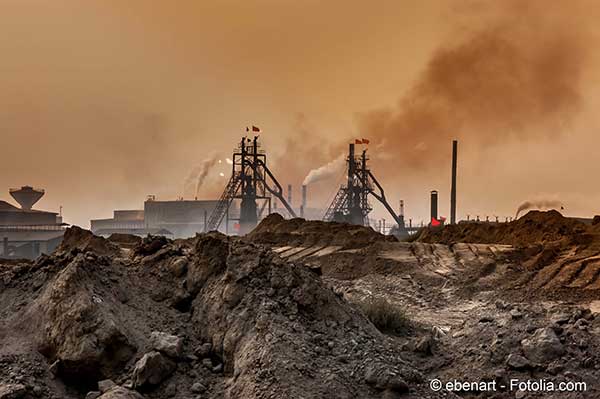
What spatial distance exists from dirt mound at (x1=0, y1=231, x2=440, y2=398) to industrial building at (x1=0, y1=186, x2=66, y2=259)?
3893cm

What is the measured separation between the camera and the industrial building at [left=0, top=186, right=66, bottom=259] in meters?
45.3

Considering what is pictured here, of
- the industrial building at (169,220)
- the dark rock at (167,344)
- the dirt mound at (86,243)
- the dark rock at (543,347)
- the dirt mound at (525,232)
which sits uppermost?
the industrial building at (169,220)

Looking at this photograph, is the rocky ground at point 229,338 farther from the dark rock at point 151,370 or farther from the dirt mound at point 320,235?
the dirt mound at point 320,235

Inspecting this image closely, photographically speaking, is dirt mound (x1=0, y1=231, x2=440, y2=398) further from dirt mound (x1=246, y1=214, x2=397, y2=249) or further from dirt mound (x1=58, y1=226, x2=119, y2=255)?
dirt mound (x1=246, y1=214, x2=397, y2=249)

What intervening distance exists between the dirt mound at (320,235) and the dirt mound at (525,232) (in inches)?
132

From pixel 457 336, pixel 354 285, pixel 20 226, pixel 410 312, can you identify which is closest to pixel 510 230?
pixel 354 285

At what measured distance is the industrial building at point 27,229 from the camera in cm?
4531

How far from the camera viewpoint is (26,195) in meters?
65.0

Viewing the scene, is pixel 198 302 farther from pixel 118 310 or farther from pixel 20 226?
pixel 20 226

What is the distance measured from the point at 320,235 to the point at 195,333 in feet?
57.7

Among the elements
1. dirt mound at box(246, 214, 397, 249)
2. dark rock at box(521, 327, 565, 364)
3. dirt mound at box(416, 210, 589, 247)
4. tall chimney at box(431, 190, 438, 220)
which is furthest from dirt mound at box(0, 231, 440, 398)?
tall chimney at box(431, 190, 438, 220)

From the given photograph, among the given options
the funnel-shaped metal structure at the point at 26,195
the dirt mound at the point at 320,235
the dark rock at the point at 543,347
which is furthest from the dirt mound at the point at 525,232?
the funnel-shaped metal structure at the point at 26,195

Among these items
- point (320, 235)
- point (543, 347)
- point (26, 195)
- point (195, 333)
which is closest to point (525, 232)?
point (320, 235)

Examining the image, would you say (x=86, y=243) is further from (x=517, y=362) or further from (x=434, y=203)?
(x=434, y=203)
